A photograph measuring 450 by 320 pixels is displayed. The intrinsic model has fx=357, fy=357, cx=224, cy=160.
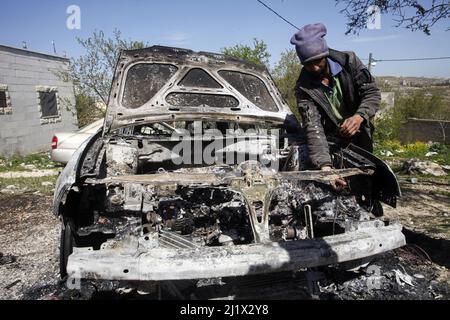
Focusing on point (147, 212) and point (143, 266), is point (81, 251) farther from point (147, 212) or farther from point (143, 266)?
point (147, 212)

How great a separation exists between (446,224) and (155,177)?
3312 millimetres

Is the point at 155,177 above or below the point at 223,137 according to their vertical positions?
below

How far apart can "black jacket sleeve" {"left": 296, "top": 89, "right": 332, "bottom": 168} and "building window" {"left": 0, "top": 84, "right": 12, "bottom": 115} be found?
32.3ft

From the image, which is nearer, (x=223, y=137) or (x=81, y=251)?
(x=81, y=251)

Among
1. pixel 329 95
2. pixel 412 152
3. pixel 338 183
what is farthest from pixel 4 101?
pixel 412 152

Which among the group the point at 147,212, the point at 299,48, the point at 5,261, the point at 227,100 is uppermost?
the point at 299,48

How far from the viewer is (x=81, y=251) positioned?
75.1 inches

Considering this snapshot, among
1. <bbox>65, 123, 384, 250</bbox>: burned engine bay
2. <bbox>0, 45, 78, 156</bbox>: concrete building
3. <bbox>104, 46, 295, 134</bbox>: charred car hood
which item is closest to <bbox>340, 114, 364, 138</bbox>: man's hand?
<bbox>65, 123, 384, 250</bbox>: burned engine bay

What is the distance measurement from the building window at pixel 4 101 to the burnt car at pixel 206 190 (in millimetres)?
8429

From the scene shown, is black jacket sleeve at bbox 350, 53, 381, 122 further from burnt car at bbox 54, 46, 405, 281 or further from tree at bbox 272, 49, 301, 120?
tree at bbox 272, 49, 301, 120

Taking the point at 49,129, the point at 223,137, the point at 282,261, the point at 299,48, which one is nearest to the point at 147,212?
the point at 282,261

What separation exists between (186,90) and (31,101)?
10.0 meters

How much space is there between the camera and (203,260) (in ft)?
5.99

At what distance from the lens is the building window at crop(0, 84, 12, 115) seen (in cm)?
1018
